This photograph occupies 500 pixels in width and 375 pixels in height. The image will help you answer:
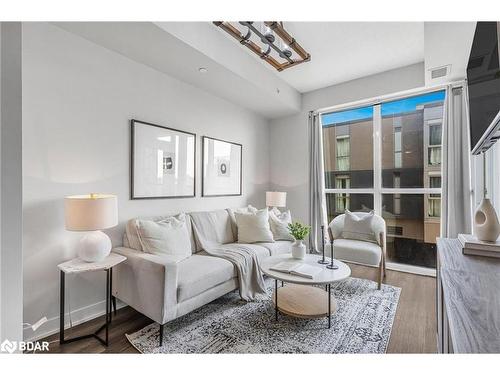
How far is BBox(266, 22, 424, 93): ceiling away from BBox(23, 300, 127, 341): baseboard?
3217mm

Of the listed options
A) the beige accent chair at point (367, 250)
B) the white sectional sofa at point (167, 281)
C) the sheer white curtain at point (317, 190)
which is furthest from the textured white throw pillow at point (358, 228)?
the white sectional sofa at point (167, 281)

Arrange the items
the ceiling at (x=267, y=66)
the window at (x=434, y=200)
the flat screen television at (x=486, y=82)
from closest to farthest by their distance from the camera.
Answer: the flat screen television at (x=486, y=82), the ceiling at (x=267, y=66), the window at (x=434, y=200)

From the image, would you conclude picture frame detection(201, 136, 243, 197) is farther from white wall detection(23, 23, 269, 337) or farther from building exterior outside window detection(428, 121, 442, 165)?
building exterior outside window detection(428, 121, 442, 165)

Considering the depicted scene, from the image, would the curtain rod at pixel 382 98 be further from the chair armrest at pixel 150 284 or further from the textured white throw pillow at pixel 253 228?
the chair armrest at pixel 150 284

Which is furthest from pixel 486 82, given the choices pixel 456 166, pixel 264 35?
pixel 456 166

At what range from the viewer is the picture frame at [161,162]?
254 cm

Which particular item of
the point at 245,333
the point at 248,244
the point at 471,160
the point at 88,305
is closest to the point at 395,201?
the point at 471,160

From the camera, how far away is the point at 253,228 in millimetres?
3129

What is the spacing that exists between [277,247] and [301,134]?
7.02 feet

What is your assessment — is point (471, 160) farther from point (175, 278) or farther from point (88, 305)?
point (88, 305)

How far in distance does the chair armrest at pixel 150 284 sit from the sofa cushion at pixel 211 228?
0.79 m

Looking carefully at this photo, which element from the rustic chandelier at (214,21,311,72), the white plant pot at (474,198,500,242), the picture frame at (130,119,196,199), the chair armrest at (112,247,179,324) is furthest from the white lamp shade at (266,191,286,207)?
the white plant pot at (474,198,500,242)

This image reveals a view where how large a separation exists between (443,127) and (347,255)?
78.1 inches

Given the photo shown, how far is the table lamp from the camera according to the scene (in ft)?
5.82
